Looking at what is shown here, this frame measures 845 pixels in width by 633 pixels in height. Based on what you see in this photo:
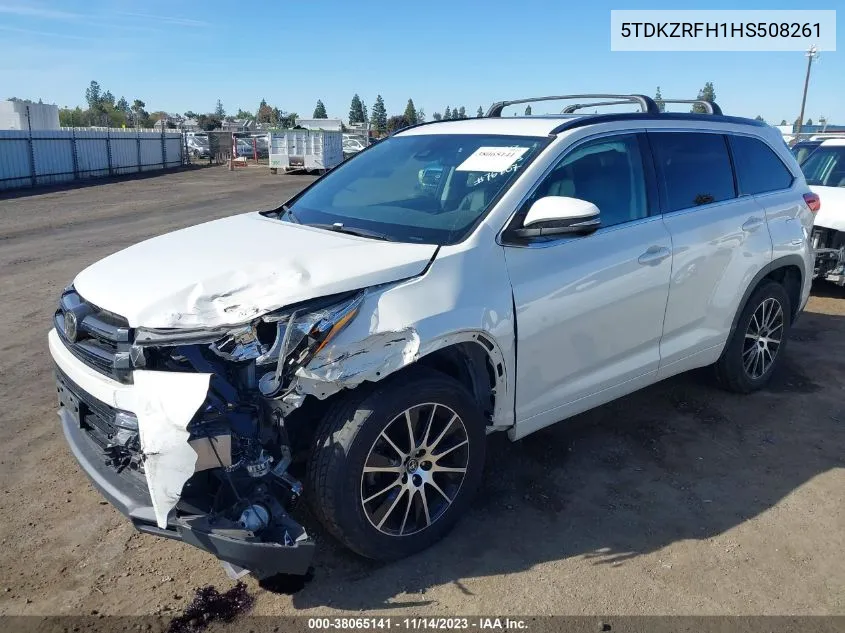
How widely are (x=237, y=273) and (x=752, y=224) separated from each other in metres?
3.45

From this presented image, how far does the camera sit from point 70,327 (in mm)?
3213

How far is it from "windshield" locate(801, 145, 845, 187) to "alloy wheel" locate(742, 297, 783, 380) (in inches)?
176

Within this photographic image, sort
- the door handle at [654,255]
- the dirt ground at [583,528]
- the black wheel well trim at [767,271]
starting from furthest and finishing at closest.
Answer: the black wheel well trim at [767,271], the door handle at [654,255], the dirt ground at [583,528]

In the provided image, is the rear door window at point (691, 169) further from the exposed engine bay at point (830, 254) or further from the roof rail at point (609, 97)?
the exposed engine bay at point (830, 254)

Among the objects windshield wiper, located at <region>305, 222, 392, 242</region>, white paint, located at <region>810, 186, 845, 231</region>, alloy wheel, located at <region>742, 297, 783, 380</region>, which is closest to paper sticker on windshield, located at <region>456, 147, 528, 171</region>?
windshield wiper, located at <region>305, 222, 392, 242</region>

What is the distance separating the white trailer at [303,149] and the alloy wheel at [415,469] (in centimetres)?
2770

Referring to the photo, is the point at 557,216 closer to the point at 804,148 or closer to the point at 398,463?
the point at 398,463

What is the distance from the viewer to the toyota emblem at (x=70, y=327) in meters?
3.14

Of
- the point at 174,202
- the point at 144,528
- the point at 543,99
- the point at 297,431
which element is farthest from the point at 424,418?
the point at 174,202

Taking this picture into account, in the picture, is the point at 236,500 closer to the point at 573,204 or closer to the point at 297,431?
the point at 297,431

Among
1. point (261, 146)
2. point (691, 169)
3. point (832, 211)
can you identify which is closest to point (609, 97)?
point (691, 169)

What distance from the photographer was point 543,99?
17.3 ft

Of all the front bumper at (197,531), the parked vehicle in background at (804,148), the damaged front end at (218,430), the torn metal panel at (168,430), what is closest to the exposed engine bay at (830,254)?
the parked vehicle in background at (804,148)

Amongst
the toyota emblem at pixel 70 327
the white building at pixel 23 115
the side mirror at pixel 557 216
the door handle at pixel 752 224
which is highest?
the white building at pixel 23 115
